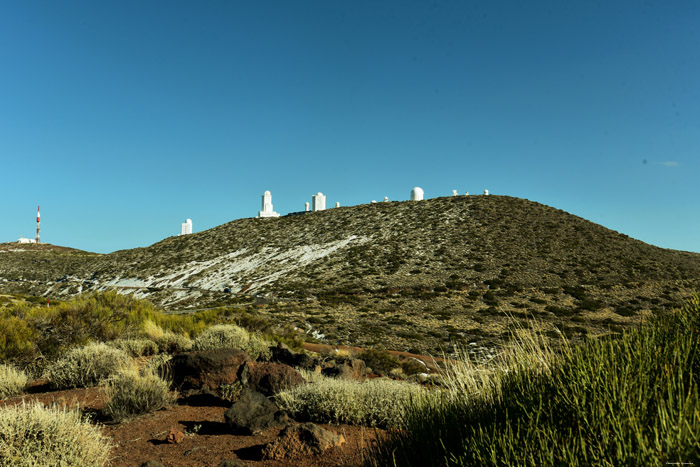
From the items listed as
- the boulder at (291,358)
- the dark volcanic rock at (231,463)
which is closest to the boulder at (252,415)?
the dark volcanic rock at (231,463)

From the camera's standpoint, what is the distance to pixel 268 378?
6.73 metres

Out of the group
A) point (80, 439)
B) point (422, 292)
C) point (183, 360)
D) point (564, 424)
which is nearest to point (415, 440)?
point (564, 424)

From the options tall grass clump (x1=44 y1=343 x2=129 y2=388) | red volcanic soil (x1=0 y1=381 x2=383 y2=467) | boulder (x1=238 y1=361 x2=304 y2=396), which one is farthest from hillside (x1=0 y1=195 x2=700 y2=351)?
red volcanic soil (x1=0 y1=381 x2=383 y2=467)

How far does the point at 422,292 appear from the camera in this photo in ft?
92.2

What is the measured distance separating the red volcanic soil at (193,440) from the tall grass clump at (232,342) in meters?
2.59

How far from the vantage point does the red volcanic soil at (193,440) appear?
4383 millimetres

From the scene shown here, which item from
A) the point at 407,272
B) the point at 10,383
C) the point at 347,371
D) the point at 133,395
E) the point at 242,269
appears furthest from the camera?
the point at 242,269

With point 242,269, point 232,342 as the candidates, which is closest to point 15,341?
point 232,342

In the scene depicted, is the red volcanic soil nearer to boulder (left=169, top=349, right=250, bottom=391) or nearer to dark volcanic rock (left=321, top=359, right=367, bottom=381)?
boulder (left=169, top=349, right=250, bottom=391)

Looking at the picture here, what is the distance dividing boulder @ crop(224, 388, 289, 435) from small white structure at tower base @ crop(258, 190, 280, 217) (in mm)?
54415

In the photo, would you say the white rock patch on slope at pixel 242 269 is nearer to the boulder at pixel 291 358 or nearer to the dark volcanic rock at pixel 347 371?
the boulder at pixel 291 358

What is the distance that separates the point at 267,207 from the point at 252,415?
5622 centimetres

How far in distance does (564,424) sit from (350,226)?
45.7 meters

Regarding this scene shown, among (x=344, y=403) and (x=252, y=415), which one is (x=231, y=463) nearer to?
(x=252, y=415)
